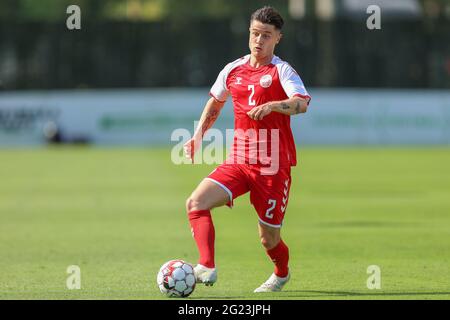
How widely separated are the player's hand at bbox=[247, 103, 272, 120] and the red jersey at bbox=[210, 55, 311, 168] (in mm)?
450

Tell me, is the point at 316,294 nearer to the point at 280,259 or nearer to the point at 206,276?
the point at 280,259

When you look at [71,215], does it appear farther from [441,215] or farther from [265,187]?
[265,187]

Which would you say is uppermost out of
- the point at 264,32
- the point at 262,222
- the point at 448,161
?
the point at 264,32

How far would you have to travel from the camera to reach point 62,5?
55.3m

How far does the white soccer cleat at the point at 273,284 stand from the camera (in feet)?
33.3

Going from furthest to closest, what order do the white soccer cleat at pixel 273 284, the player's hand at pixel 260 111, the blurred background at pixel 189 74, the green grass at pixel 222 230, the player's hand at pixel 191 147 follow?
the blurred background at pixel 189 74
the green grass at pixel 222 230
the player's hand at pixel 191 147
the white soccer cleat at pixel 273 284
the player's hand at pixel 260 111

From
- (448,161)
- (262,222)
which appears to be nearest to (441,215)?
(262,222)

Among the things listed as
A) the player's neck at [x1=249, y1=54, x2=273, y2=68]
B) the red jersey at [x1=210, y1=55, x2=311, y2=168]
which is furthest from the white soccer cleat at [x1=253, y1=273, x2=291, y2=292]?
the player's neck at [x1=249, y1=54, x2=273, y2=68]

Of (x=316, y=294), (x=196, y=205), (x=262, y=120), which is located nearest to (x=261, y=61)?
(x=262, y=120)

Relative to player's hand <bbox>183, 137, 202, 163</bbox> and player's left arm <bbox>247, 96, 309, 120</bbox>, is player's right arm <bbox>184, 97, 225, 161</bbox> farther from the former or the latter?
player's left arm <bbox>247, 96, 309, 120</bbox>

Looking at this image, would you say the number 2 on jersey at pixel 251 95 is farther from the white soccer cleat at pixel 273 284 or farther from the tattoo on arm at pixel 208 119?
the white soccer cleat at pixel 273 284

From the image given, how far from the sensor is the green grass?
10.6 metres

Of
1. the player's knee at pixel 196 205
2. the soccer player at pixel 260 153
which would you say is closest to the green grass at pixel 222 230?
the soccer player at pixel 260 153

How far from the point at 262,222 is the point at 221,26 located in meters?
28.3
